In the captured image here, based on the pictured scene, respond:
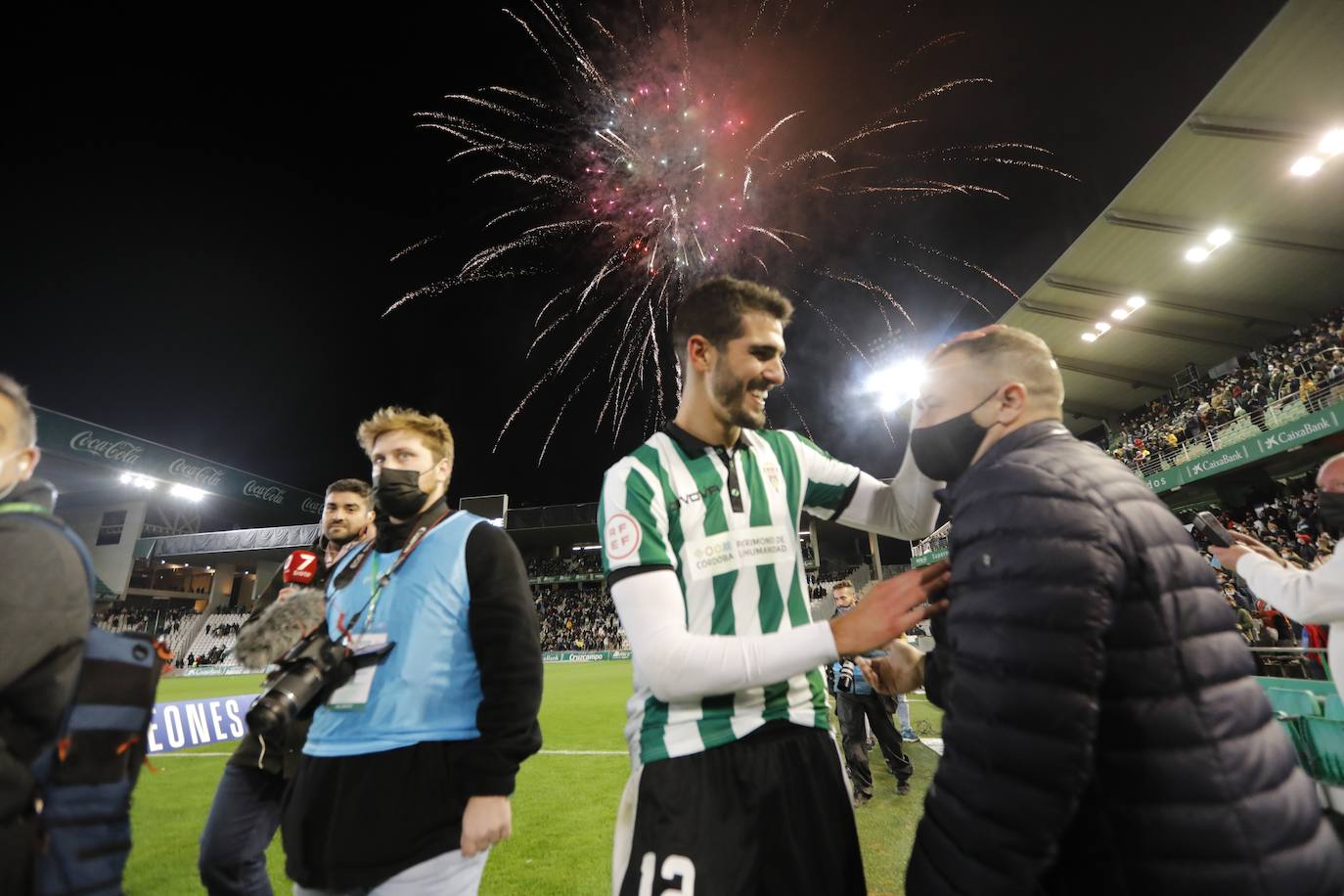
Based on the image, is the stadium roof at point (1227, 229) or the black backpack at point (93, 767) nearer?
the black backpack at point (93, 767)

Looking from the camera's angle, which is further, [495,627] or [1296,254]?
[1296,254]

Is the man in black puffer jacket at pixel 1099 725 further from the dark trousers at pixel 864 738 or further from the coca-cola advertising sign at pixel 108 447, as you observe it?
the coca-cola advertising sign at pixel 108 447

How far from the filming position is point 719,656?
4.86 ft

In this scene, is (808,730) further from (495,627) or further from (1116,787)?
(495,627)

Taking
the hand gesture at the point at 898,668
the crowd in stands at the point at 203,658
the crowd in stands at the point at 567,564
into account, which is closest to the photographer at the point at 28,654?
the hand gesture at the point at 898,668

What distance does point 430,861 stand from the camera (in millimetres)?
2039

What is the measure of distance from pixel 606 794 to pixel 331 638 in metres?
5.29

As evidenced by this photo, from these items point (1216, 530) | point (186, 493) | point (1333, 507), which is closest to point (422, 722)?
point (1216, 530)

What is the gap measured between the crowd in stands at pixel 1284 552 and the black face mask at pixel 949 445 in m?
9.43

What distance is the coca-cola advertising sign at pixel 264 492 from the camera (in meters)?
33.2

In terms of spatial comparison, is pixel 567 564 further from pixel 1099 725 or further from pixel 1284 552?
pixel 1099 725

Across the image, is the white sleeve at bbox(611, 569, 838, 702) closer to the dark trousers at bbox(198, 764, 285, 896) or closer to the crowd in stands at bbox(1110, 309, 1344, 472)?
the dark trousers at bbox(198, 764, 285, 896)

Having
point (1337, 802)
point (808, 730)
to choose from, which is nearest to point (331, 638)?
point (808, 730)

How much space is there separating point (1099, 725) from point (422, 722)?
2.10 meters
